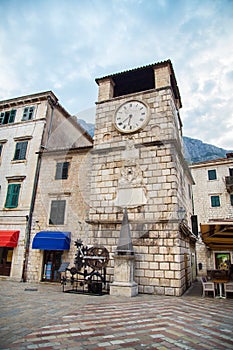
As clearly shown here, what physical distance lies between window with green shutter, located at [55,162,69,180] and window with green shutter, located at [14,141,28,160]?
265 cm

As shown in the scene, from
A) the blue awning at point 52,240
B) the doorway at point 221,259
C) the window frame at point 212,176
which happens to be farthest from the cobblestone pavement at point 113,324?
the window frame at point 212,176

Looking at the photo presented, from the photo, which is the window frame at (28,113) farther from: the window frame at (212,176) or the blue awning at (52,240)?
the window frame at (212,176)

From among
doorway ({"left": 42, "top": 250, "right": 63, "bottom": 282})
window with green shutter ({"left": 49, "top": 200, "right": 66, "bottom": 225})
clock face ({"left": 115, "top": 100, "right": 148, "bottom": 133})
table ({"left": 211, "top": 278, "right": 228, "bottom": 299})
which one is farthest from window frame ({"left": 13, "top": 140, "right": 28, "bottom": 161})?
table ({"left": 211, "top": 278, "right": 228, "bottom": 299})

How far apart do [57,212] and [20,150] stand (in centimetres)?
509

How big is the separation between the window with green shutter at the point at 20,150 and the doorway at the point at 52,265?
6.19m

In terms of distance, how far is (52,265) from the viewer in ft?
39.5

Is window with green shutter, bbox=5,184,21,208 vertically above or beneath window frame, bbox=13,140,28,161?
beneath

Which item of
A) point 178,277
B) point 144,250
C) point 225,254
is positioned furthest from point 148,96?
point 225,254

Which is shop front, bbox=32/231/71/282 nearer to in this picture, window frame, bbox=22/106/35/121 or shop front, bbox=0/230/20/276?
shop front, bbox=0/230/20/276

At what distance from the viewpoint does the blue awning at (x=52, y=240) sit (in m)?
11.3

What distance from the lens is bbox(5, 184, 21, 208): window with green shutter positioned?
13391 mm

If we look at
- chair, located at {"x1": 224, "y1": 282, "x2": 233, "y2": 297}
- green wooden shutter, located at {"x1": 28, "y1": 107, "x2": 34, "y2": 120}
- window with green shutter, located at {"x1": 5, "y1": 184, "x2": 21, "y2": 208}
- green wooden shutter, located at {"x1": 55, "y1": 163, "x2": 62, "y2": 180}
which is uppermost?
green wooden shutter, located at {"x1": 28, "y1": 107, "x2": 34, "y2": 120}

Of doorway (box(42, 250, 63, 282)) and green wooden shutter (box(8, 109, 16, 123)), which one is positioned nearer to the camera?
doorway (box(42, 250, 63, 282))

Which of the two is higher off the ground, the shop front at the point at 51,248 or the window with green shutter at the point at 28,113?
the window with green shutter at the point at 28,113
